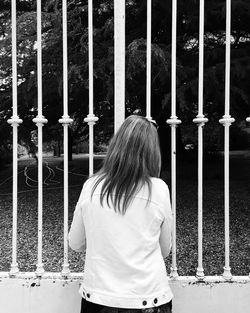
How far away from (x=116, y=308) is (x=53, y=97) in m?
4.16

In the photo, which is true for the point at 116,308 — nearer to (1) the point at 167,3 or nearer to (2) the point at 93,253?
(2) the point at 93,253

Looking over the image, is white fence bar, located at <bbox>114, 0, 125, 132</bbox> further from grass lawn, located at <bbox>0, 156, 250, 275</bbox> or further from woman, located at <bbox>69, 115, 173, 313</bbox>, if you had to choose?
grass lawn, located at <bbox>0, 156, 250, 275</bbox>

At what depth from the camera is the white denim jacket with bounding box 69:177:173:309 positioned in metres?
1.54

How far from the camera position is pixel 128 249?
5.07 feet

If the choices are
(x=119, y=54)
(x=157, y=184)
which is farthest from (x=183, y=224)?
(x=157, y=184)

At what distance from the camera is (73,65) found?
14.4ft

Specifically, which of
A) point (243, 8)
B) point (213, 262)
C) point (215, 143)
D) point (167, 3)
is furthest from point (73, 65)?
point (215, 143)

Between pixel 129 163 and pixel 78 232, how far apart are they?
0.41m

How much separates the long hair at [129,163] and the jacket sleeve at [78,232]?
0.15 m

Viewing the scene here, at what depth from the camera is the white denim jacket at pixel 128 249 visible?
1543mm

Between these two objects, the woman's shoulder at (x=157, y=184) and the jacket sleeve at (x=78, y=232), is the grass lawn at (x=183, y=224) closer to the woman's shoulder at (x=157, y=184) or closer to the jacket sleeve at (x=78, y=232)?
the jacket sleeve at (x=78, y=232)

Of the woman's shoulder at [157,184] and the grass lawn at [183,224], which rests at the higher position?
the woman's shoulder at [157,184]

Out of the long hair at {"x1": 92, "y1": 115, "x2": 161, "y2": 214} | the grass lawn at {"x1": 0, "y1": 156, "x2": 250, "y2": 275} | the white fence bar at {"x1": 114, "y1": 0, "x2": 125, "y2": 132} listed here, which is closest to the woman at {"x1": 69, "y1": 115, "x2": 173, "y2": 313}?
the long hair at {"x1": 92, "y1": 115, "x2": 161, "y2": 214}

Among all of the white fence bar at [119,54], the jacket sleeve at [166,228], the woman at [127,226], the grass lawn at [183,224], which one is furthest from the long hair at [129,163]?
the grass lawn at [183,224]
